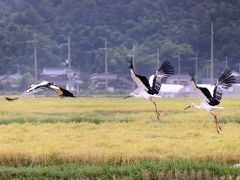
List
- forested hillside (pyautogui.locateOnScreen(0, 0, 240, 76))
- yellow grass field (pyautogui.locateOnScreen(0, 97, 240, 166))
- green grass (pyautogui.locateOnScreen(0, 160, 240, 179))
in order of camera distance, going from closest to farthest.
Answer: green grass (pyautogui.locateOnScreen(0, 160, 240, 179))
yellow grass field (pyautogui.locateOnScreen(0, 97, 240, 166))
forested hillside (pyautogui.locateOnScreen(0, 0, 240, 76))

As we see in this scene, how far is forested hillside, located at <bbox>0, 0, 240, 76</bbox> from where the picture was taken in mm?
63906

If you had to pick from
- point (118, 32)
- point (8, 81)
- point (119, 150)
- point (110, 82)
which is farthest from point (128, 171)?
point (118, 32)

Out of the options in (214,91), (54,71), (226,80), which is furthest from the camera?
(54,71)

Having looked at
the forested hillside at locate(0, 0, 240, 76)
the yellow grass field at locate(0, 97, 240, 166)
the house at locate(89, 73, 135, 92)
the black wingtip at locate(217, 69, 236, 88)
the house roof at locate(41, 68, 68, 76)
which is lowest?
the yellow grass field at locate(0, 97, 240, 166)

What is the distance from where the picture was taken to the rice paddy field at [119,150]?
1192 centimetres

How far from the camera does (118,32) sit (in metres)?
70.5

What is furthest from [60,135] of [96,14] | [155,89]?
[96,14]

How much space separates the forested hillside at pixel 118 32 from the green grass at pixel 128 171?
1964 inches

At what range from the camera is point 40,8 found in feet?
238

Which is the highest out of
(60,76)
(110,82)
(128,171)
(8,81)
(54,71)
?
(54,71)

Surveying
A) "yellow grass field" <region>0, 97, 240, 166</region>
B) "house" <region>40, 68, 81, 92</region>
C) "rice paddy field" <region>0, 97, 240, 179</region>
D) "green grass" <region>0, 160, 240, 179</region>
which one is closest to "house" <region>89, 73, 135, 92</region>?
"house" <region>40, 68, 81, 92</region>

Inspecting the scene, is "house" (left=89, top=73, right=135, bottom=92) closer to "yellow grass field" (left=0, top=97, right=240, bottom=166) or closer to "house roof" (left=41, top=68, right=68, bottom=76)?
"house roof" (left=41, top=68, right=68, bottom=76)

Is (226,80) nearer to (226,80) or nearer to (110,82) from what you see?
(226,80)

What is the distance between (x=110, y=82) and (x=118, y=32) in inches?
317
